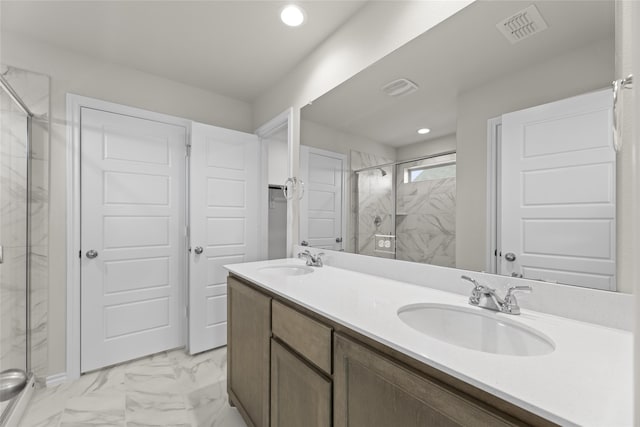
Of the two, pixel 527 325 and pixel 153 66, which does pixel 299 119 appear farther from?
pixel 527 325

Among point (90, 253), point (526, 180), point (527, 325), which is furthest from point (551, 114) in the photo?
point (90, 253)

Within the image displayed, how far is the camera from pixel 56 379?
1945mm

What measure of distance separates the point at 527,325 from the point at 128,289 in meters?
2.64

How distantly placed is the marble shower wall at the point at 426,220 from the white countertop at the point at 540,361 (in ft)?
0.80

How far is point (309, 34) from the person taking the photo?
1.90 metres

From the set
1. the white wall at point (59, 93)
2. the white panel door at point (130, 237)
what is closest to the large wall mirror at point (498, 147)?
the white panel door at point (130, 237)

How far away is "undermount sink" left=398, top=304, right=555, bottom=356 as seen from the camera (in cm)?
79

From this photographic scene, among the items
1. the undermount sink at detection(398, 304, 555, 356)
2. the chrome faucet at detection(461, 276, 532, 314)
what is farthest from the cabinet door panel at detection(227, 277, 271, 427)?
the chrome faucet at detection(461, 276, 532, 314)

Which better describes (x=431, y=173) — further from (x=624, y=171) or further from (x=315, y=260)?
(x=315, y=260)

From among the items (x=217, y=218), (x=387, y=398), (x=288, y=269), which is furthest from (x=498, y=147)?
(x=217, y=218)

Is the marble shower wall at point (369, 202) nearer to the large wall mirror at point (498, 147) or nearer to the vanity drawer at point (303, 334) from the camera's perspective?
the large wall mirror at point (498, 147)

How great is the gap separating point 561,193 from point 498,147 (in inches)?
10.6

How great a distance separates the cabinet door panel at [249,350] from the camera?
126cm

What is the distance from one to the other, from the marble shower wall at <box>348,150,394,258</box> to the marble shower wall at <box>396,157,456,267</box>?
0.08 meters
